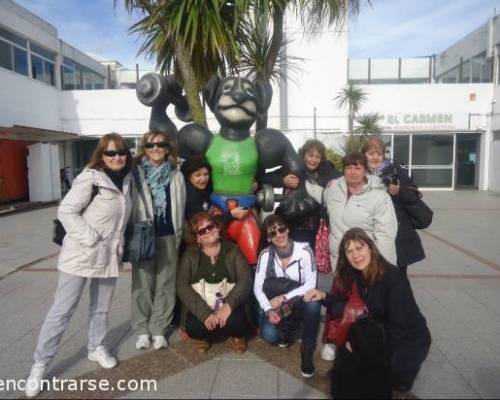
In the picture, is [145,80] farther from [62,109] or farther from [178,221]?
[62,109]

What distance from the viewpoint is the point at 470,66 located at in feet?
52.5

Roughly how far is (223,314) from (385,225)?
117 cm

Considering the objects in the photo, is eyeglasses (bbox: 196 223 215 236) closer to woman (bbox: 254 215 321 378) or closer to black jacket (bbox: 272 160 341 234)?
woman (bbox: 254 215 321 378)

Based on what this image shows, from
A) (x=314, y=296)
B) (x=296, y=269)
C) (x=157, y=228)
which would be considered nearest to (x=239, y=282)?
(x=296, y=269)

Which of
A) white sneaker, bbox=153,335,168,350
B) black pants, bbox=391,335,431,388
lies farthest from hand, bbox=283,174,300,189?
white sneaker, bbox=153,335,168,350

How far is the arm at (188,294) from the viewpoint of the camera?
2.61 metres

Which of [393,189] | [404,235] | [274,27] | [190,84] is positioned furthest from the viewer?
[274,27]

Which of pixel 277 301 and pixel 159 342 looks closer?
pixel 277 301

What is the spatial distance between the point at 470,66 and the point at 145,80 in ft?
55.0

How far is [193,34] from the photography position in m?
3.60

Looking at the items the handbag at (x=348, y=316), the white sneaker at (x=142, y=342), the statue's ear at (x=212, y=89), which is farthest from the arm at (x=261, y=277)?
the statue's ear at (x=212, y=89)

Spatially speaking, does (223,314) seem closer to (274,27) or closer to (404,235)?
(404,235)

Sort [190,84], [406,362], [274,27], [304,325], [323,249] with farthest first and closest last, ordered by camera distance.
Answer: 1. [274,27]
2. [190,84]
3. [323,249]
4. [304,325]
5. [406,362]

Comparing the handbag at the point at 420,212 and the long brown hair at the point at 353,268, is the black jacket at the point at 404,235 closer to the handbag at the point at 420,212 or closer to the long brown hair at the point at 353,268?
the handbag at the point at 420,212
